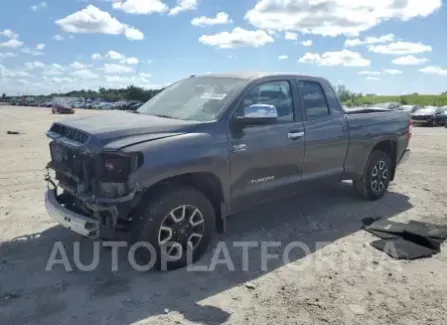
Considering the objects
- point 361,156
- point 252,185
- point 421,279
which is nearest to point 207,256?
point 252,185

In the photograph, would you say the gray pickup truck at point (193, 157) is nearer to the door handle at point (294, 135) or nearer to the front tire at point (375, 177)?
the door handle at point (294, 135)

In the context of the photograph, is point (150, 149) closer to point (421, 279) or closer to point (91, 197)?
point (91, 197)

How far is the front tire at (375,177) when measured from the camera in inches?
257

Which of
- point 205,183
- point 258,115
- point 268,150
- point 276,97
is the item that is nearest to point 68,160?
point 205,183

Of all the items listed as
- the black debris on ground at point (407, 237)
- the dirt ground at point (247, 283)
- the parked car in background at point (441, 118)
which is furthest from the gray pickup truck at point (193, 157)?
the parked car in background at point (441, 118)

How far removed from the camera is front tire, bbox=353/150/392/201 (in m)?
6.52

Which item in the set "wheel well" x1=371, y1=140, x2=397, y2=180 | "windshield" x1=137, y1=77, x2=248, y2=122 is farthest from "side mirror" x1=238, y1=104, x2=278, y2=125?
"wheel well" x1=371, y1=140, x2=397, y2=180

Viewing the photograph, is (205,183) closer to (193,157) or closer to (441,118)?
(193,157)

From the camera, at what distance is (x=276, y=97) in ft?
16.7

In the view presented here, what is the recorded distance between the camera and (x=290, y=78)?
5262 mm

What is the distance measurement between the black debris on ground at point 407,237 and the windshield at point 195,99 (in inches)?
94.4

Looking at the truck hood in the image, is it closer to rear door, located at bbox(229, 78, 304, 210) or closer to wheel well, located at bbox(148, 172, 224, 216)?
wheel well, located at bbox(148, 172, 224, 216)

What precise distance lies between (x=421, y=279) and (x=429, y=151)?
9245mm

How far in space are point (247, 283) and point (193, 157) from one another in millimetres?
1280
